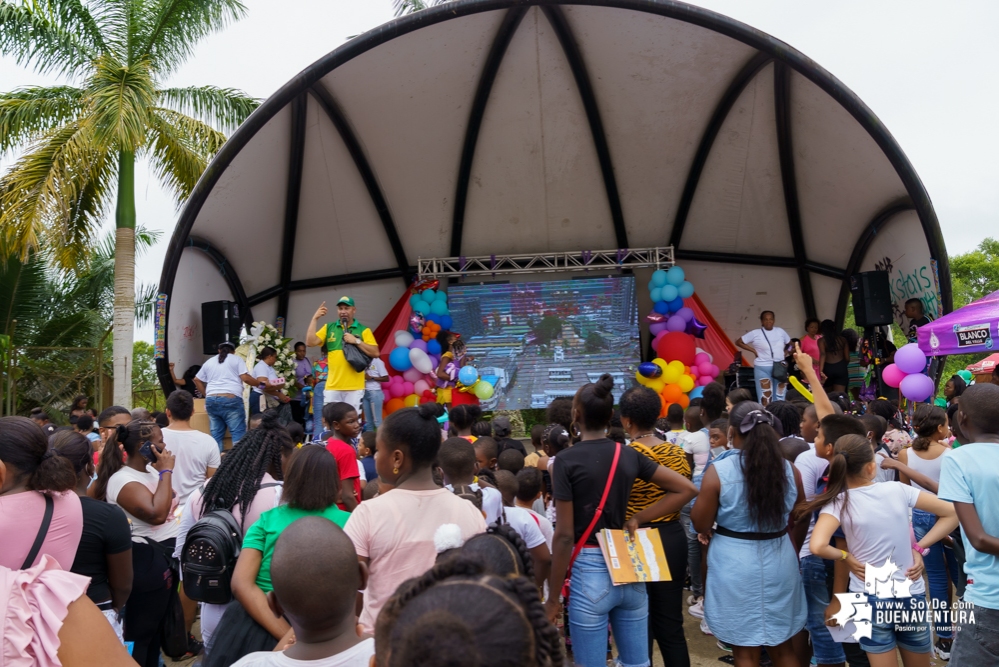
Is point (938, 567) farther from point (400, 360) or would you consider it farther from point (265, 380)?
point (400, 360)

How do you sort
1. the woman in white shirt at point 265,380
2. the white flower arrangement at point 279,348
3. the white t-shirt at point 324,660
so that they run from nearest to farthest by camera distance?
1. the white t-shirt at point 324,660
2. the woman in white shirt at point 265,380
3. the white flower arrangement at point 279,348

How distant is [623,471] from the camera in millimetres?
3227

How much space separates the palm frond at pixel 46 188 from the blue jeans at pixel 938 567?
36.5 ft

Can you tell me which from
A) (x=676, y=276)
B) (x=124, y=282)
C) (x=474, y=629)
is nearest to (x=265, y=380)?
(x=124, y=282)

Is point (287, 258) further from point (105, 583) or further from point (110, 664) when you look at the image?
point (110, 664)

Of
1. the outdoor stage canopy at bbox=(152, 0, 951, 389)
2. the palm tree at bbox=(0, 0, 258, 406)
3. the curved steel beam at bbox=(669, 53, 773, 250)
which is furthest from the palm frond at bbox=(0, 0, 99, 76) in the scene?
the curved steel beam at bbox=(669, 53, 773, 250)

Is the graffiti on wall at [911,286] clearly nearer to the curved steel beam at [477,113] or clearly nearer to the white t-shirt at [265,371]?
the curved steel beam at [477,113]

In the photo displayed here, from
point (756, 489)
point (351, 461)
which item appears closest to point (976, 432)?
point (756, 489)

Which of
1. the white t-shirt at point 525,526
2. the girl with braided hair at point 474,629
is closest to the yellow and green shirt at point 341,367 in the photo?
the white t-shirt at point 525,526

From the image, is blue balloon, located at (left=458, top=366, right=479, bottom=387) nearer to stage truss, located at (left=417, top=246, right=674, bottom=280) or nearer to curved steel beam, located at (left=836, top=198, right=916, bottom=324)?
stage truss, located at (left=417, top=246, right=674, bottom=280)

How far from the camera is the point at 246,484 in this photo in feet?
9.68

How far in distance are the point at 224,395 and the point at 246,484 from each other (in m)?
6.17

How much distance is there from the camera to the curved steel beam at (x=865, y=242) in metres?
10.6

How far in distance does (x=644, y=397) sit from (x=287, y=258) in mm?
9914
